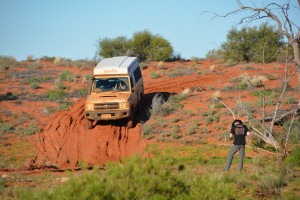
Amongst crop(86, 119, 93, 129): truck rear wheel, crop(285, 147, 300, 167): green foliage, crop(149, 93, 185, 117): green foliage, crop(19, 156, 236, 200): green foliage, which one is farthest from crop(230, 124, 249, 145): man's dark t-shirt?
crop(149, 93, 185, 117): green foliage

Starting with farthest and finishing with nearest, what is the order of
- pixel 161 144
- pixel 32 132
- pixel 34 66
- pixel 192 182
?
pixel 34 66, pixel 32 132, pixel 161 144, pixel 192 182

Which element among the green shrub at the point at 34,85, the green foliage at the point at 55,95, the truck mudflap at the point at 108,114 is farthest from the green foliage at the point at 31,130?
the green shrub at the point at 34,85

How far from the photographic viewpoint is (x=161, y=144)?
17.7m

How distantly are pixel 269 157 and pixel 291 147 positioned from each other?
2046mm

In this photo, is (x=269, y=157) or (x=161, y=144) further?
(x=161, y=144)

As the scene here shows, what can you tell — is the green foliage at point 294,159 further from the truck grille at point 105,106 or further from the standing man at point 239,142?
the truck grille at point 105,106

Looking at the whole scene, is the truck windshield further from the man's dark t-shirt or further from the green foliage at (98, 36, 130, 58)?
the green foliage at (98, 36, 130, 58)

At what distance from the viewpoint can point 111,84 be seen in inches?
738

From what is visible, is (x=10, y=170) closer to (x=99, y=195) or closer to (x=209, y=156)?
(x=209, y=156)

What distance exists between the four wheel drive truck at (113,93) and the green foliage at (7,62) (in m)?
17.4

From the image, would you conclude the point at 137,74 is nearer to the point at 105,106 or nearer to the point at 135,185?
the point at 105,106

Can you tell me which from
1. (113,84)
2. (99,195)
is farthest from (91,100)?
(99,195)

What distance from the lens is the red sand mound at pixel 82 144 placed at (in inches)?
650

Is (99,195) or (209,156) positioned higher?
(99,195)
